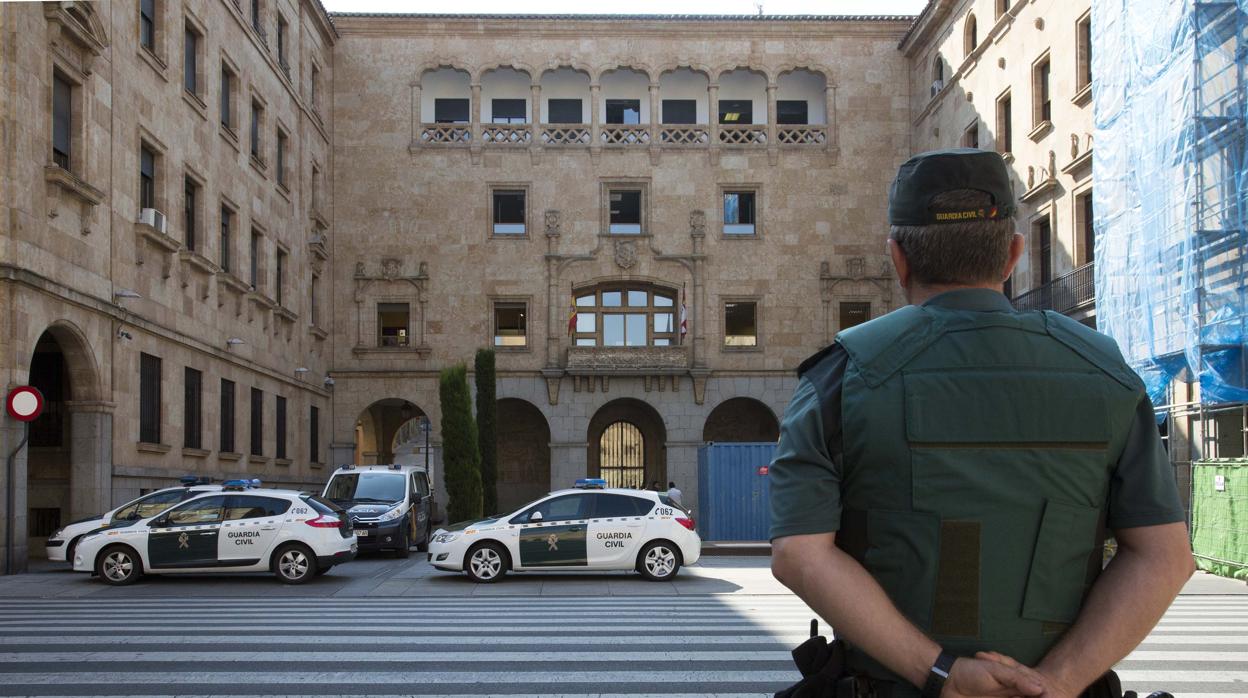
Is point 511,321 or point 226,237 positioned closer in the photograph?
point 226,237

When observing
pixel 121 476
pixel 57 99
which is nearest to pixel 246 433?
pixel 121 476

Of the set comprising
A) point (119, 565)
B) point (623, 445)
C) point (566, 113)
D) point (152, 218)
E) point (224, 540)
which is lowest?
point (119, 565)

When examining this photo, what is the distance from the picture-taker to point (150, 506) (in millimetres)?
20703

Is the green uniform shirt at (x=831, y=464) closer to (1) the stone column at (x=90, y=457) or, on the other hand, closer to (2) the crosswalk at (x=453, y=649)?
(2) the crosswalk at (x=453, y=649)

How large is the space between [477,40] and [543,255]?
7.72 m

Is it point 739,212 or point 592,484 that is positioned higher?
point 739,212

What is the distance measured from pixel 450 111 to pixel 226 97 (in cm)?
1149

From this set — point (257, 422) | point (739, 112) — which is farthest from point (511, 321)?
point (739, 112)

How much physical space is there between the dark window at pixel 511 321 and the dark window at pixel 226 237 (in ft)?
38.1

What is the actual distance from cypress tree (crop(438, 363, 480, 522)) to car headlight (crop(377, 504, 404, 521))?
609cm

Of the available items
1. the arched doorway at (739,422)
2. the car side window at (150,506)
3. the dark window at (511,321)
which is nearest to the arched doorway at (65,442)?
the car side window at (150,506)

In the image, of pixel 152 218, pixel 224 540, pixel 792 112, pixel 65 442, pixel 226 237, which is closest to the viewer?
pixel 224 540

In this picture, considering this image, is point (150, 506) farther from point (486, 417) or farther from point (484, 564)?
point (486, 417)

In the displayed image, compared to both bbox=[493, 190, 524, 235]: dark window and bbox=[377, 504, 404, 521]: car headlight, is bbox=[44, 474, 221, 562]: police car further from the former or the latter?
bbox=[493, 190, 524, 235]: dark window
